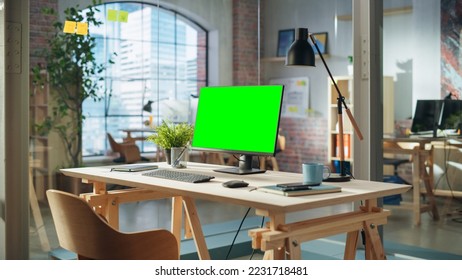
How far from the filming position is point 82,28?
4.73m

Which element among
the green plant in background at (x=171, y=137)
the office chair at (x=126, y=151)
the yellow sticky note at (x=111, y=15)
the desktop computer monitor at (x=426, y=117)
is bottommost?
the office chair at (x=126, y=151)

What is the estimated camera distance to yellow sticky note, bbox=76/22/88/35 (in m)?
4.71

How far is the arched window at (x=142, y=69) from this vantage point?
481 cm

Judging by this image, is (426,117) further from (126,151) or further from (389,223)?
(126,151)

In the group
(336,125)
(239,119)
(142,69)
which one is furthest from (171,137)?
(336,125)

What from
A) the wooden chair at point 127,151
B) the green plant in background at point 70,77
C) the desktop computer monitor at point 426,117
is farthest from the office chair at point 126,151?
the desktop computer monitor at point 426,117

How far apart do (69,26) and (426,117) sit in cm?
261

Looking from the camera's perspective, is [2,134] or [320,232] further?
[2,134]

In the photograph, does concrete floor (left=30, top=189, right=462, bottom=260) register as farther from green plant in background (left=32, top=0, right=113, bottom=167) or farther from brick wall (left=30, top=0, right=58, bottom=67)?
brick wall (left=30, top=0, right=58, bottom=67)

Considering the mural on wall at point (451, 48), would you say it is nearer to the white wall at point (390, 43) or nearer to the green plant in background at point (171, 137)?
the white wall at point (390, 43)

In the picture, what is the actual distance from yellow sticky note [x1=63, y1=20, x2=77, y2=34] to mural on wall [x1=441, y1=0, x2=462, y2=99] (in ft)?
8.48

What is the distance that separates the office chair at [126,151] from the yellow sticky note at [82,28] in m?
0.82
